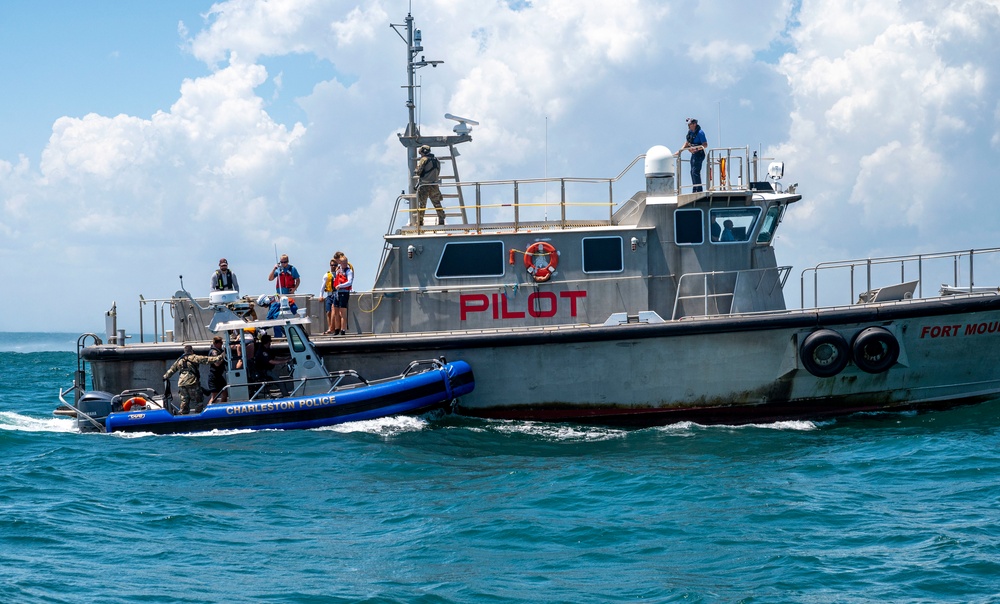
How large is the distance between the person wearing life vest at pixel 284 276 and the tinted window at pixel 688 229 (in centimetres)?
589

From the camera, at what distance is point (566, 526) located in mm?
9469

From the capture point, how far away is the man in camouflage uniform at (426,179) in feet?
49.7

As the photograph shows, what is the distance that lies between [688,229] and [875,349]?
3093 millimetres

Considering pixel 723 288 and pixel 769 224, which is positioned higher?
pixel 769 224

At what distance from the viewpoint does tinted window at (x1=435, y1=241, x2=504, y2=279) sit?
14.8 meters

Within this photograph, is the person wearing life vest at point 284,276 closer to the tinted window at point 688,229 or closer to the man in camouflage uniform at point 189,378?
the man in camouflage uniform at point 189,378

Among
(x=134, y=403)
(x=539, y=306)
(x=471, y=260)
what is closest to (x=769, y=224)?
(x=539, y=306)

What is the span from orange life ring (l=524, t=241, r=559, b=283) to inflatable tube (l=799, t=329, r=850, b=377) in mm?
3684

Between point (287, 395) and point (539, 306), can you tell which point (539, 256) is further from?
point (287, 395)

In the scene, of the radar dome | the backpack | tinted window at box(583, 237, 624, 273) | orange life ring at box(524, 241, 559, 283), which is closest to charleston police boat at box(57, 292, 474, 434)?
orange life ring at box(524, 241, 559, 283)

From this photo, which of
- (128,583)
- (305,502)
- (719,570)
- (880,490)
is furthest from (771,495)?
(128,583)

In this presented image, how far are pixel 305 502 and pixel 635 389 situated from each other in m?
5.36

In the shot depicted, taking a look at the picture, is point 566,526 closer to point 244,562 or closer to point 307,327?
point 244,562

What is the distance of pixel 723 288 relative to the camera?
48.4 feet
